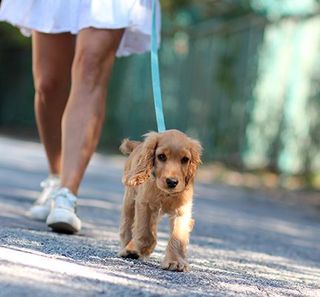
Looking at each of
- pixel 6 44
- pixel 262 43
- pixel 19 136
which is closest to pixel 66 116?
pixel 262 43

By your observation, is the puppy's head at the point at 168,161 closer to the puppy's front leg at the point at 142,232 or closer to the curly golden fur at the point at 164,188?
the curly golden fur at the point at 164,188

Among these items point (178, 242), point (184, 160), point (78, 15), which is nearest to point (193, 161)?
point (184, 160)

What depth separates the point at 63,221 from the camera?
5.15 m

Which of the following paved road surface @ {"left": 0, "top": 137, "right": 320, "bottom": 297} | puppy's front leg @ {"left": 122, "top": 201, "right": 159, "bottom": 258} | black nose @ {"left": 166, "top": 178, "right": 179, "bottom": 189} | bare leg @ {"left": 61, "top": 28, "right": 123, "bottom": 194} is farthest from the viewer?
bare leg @ {"left": 61, "top": 28, "right": 123, "bottom": 194}

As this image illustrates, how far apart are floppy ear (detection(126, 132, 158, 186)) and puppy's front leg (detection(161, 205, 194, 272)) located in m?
0.25

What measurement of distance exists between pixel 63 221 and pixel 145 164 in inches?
40.6

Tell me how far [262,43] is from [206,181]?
9.88ft

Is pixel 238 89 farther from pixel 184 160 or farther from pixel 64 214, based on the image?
pixel 184 160

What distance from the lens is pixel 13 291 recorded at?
321 cm

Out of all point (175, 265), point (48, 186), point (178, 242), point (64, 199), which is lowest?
point (175, 265)

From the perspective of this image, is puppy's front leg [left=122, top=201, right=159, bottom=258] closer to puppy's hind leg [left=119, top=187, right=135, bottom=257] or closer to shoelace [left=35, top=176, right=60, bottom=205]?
puppy's hind leg [left=119, top=187, right=135, bottom=257]

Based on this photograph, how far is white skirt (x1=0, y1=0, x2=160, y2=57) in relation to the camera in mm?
5461

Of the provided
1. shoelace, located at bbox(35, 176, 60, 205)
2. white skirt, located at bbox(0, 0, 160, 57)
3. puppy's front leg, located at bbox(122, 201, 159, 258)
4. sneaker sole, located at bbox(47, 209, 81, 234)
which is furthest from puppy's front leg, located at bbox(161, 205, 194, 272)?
shoelace, located at bbox(35, 176, 60, 205)

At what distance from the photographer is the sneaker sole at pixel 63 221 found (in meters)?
5.16
